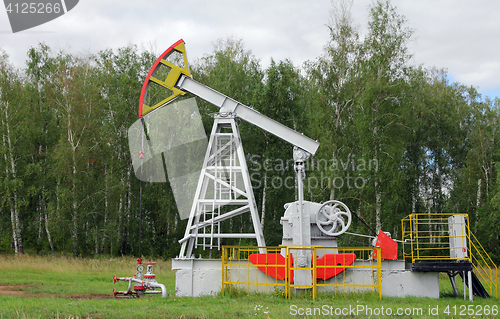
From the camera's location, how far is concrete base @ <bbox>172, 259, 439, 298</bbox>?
29.7ft

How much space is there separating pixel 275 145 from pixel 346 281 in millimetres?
11889

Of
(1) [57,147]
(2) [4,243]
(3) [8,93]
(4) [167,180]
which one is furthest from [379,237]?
(2) [4,243]

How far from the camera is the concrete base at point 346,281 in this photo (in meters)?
9.04

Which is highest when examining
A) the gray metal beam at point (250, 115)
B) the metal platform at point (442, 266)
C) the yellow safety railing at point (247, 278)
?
the gray metal beam at point (250, 115)

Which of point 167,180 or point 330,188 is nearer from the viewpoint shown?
point 330,188

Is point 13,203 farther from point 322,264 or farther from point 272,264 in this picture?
point 322,264

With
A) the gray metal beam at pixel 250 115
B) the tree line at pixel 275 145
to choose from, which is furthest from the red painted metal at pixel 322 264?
the tree line at pixel 275 145

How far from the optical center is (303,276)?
8.83m

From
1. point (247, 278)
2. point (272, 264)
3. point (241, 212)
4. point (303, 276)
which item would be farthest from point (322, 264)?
point (241, 212)

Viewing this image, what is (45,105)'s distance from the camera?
926 inches

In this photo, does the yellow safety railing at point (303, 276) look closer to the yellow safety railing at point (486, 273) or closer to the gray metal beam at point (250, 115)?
the yellow safety railing at point (486, 273)

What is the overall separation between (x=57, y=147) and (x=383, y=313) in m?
17.6

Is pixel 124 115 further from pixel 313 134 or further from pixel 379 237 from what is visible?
pixel 379 237

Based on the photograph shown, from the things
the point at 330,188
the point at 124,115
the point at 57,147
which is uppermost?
the point at 124,115
